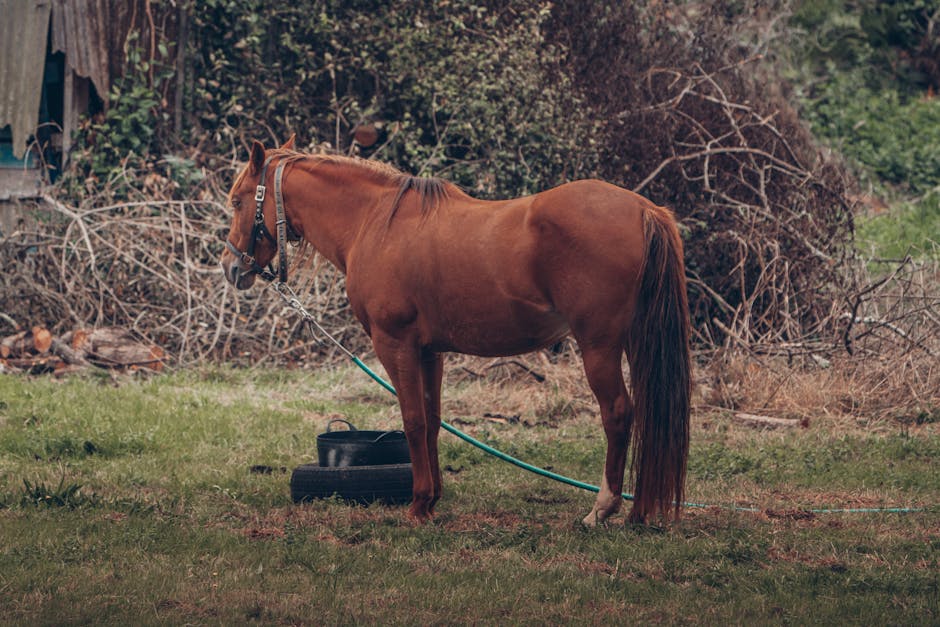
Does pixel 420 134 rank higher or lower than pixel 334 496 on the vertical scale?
higher

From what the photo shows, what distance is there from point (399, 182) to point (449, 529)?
1.98m

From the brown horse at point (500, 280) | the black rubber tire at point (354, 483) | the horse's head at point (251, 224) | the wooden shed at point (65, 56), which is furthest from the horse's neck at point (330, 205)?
the wooden shed at point (65, 56)

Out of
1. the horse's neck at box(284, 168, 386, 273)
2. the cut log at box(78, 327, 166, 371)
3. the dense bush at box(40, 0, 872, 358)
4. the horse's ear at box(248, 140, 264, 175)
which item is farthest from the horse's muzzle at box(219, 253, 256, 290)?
the dense bush at box(40, 0, 872, 358)

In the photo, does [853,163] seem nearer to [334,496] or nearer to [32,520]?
[334,496]

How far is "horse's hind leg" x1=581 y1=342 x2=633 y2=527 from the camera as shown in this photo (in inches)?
211

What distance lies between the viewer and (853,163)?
1644 centimetres

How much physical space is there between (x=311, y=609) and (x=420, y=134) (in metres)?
8.73

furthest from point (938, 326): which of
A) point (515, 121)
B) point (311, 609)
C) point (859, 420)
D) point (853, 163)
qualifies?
point (853, 163)

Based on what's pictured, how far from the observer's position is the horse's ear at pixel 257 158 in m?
6.22

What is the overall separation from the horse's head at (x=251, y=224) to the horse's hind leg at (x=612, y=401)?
2.13m

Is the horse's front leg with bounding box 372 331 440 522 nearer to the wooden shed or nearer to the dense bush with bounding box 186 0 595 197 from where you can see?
the dense bush with bounding box 186 0 595 197

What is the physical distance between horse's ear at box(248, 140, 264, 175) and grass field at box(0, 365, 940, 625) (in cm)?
194

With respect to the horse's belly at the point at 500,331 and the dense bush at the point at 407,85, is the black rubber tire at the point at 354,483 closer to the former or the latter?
the horse's belly at the point at 500,331

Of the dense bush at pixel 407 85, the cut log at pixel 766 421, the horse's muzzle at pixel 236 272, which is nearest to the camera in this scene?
the horse's muzzle at pixel 236 272
